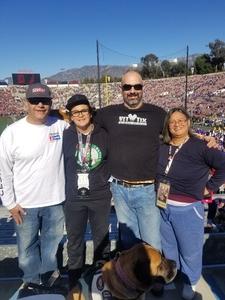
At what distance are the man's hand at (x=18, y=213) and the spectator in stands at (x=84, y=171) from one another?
38 centimetres

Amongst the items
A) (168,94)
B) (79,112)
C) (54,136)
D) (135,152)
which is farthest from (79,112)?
(168,94)

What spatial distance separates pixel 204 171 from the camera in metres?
3.12

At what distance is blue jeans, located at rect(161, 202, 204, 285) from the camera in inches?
126

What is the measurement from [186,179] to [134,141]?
0.52 metres

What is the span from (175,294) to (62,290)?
3.41 feet

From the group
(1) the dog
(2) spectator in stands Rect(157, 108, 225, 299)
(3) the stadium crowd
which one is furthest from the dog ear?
(3) the stadium crowd

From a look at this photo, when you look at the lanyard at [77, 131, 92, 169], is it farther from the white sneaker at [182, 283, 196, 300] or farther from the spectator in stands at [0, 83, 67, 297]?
the white sneaker at [182, 283, 196, 300]

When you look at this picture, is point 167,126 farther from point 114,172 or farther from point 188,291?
point 188,291

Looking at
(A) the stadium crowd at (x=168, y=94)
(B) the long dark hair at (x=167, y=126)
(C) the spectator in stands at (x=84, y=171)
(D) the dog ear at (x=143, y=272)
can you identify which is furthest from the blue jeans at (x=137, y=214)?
(A) the stadium crowd at (x=168, y=94)

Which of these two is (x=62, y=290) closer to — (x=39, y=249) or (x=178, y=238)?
(x=39, y=249)

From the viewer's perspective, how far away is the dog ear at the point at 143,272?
2359mm

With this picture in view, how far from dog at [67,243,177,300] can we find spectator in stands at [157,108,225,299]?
2.45 ft

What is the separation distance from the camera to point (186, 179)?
3.12 metres

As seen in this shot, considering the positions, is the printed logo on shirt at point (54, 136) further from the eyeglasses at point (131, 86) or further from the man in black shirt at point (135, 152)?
the eyeglasses at point (131, 86)
